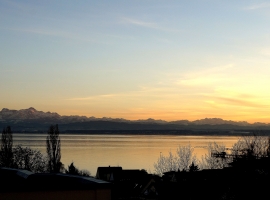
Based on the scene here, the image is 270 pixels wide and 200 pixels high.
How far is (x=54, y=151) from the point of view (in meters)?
59.7

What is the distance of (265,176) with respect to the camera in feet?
108

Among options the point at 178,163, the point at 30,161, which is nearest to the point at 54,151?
the point at 30,161

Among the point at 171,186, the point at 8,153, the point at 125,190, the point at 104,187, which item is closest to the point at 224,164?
the point at 125,190

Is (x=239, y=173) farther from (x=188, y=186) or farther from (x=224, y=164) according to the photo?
(x=224, y=164)

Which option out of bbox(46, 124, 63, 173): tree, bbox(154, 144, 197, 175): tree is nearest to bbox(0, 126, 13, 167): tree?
bbox(46, 124, 63, 173): tree

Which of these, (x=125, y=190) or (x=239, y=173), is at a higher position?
(x=239, y=173)

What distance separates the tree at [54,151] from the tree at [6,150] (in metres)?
5.50

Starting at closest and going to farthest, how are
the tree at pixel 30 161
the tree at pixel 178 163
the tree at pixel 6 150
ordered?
the tree at pixel 6 150 → the tree at pixel 30 161 → the tree at pixel 178 163

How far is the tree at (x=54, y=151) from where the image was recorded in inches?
2260

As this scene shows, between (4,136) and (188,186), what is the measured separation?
2878 cm

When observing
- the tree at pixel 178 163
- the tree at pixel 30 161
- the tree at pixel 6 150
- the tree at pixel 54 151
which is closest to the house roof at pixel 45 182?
the tree at pixel 6 150

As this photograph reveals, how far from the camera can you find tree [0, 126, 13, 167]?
5129 cm

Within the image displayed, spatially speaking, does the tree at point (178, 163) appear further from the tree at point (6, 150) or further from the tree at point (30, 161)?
the tree at point (6, 150)

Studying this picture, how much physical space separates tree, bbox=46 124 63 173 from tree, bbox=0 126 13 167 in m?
5.50
